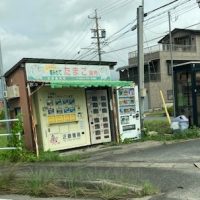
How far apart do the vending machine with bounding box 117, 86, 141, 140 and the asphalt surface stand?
1346 mm

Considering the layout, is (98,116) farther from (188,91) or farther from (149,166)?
(149,166)

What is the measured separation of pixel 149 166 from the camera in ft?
36.9

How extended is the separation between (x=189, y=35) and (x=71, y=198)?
5384 cm

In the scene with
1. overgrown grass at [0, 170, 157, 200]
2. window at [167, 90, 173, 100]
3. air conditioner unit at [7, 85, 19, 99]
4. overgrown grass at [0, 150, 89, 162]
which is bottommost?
window at [167, 90, 173, 100]

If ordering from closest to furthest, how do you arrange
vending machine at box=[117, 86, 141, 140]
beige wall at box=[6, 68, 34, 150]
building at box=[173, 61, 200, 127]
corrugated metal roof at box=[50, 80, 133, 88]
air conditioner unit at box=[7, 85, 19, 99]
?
1. corrugated metal roof at box=[50, 80, 133, 88]
2. beige wall at box=[6, 68, 34, 150]
3. air conditioner unit at box=[7, 85, 19, 99]
4. vending machine at box=[117, 86, 141, 140]
5. building at box=[173, 61, 200, 127]

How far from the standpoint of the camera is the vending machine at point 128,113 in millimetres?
17875

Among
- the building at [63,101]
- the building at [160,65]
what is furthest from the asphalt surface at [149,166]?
the building at [160,65]

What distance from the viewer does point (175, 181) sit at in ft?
29.7

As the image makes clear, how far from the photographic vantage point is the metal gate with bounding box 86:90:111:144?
16.9m

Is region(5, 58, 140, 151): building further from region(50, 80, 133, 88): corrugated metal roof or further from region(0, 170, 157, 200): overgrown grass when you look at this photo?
region(0, 170, 157, 200): overgrown grass

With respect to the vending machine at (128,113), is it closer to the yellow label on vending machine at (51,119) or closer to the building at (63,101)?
the building at (63,101)

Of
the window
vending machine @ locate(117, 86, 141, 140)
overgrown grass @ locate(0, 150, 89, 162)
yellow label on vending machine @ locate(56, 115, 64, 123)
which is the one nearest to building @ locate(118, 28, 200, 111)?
the window

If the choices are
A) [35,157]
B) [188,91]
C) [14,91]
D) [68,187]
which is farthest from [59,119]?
[68,187]

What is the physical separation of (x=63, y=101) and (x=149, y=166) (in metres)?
5.80
